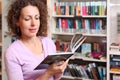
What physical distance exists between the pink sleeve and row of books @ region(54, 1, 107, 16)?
1.71m

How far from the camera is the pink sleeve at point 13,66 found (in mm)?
1150

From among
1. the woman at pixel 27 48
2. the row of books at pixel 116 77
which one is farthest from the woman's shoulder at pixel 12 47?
the row of books at pixel 116 77

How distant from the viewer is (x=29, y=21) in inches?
46.8

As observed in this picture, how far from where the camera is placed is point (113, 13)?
277cm

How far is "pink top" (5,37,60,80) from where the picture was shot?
1.16 meters

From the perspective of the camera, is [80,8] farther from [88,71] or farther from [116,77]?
[116,77]

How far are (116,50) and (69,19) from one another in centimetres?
75

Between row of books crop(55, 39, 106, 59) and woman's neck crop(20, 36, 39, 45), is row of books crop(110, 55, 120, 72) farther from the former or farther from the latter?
woman's neck crop(20, 36, 39, 45)

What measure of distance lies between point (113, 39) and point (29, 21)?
1.84 metres

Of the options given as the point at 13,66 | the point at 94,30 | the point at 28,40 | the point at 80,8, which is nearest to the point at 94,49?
the point at 94,30

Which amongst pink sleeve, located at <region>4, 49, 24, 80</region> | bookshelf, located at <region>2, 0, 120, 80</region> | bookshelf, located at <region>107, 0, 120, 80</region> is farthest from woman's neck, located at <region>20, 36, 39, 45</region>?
bookshelf, located at <region>107, 0, 120, 80</region>

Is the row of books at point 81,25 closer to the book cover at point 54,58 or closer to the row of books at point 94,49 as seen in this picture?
the row of books at point 94,49

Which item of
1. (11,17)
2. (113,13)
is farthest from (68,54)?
(113,13)

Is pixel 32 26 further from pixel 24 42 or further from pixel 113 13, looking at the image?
pixel 113 13
